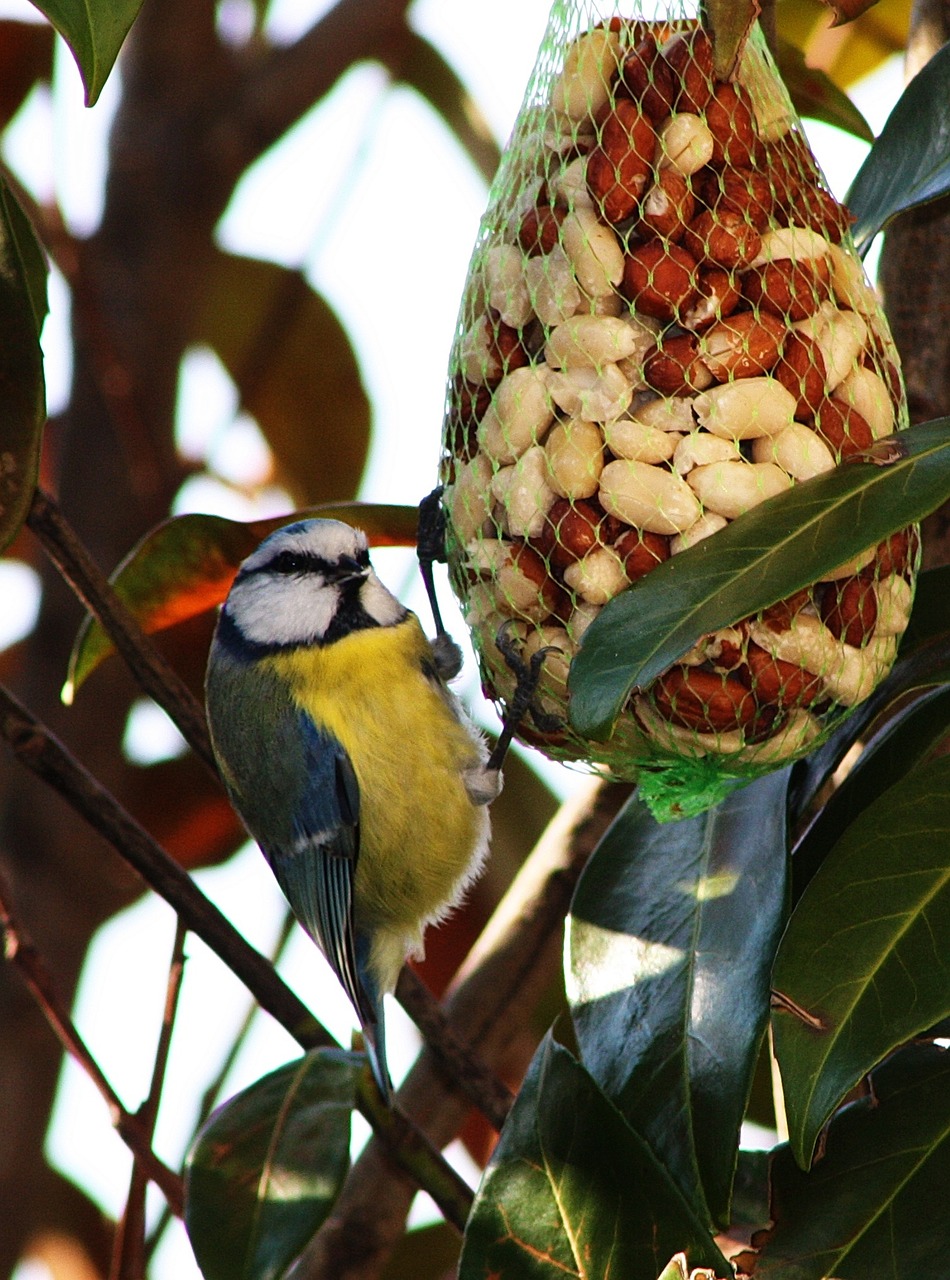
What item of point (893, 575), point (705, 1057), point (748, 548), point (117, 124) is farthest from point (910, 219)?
point (117, 124)

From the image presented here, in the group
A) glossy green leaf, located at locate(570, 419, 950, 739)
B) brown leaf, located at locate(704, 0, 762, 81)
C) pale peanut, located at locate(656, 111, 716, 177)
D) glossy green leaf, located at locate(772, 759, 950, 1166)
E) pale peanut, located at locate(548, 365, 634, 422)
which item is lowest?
glossy green leaf, located at locate(772, 759, 950, 1166)

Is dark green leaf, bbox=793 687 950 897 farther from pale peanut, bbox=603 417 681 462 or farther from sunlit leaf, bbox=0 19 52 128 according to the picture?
sunlit leaf, bbox=0 19 52 128

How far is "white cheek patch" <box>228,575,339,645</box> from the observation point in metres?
1.32

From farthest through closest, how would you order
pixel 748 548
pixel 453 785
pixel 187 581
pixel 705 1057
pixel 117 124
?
pixel 117 124 → pixel 453 785 → pixel 187 581 → pixel 705 1057 → pixel 748 548

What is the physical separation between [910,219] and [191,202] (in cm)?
84

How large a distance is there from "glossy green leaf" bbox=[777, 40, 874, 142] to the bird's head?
1.68 ft

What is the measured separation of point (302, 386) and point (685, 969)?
3.63 ft

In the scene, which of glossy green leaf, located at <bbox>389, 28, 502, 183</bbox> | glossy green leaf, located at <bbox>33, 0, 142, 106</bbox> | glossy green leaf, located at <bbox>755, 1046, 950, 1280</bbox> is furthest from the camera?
glossy green leaf, located at <bbox>389, 28, 502, 183</bbox>

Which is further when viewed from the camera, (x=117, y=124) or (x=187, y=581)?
(x=117, y=124)

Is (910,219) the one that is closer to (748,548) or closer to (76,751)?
(748,548)

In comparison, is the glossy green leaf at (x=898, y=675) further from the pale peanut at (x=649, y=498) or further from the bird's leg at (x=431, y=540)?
the bird's leg at (x=431, y=540)

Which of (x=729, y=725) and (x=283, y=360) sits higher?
(x=283, y=360)

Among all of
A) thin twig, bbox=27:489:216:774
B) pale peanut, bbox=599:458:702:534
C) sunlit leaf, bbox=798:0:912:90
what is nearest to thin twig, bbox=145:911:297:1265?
thin twig, bbox=27:489:216:774

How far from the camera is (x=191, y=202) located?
1.68m
